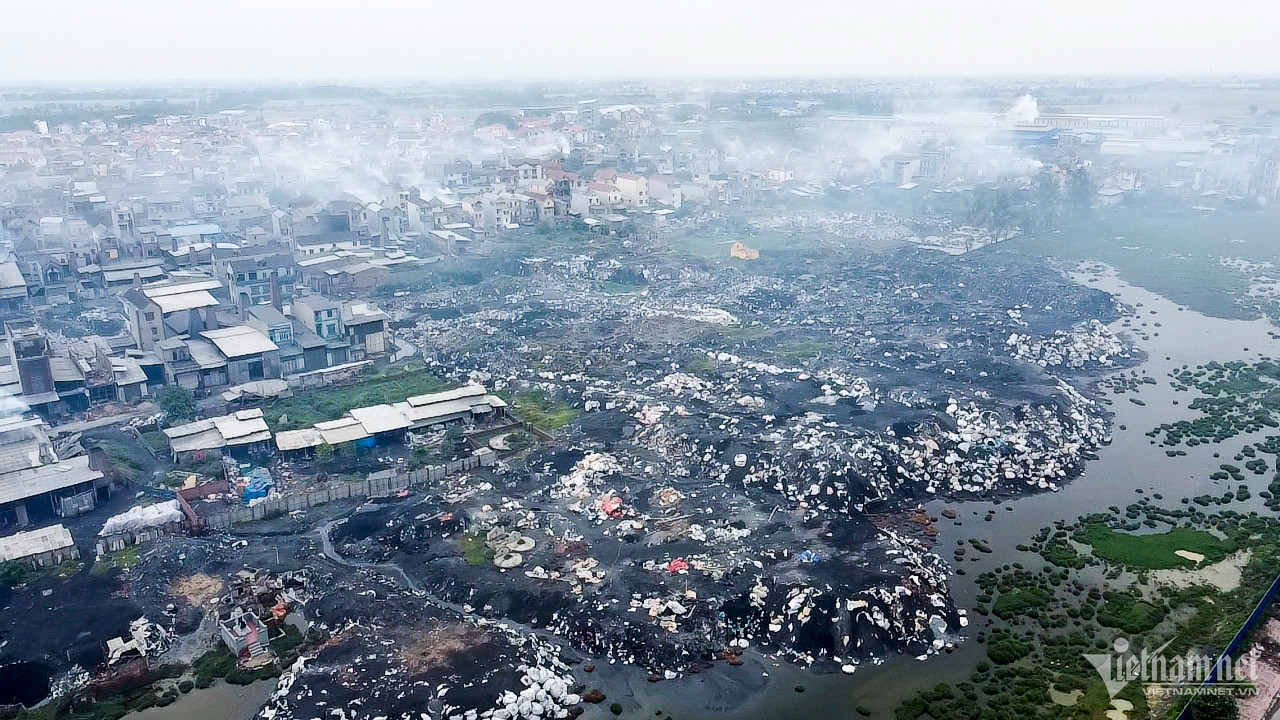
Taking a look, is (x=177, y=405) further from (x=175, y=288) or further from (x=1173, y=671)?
(x=1173, y=671)

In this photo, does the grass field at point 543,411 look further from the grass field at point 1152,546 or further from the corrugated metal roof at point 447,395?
the grass field at point 1152,546

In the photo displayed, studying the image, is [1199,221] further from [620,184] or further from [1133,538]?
[1133,538]

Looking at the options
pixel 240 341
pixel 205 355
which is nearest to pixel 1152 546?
pixel 240 341

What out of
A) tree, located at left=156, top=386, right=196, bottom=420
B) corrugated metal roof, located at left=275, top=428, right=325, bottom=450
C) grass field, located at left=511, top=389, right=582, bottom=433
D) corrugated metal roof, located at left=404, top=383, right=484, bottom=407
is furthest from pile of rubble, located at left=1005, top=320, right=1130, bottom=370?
tree, located at left=156, top=386, right=196, bottom=420

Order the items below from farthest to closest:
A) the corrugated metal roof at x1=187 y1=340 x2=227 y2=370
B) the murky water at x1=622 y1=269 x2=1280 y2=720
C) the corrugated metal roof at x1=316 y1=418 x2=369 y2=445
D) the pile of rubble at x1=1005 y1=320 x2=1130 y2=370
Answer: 1. the pile of rubble at x1=1005 y1=320 x2=1130 y2=370
2. the corrugated metal roof at x1=187 y1=340 x2=227 y2=370
3. the corrugated metal roof at x1=316 y1=418 x2=369 y2=445
4. the murky water at x1=622 y1=269 x2=1280 y2=720

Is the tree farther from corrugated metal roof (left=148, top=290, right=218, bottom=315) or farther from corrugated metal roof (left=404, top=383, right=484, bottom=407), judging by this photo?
corrugated metal roof (left=404, top=383, right=484, bottom=407)

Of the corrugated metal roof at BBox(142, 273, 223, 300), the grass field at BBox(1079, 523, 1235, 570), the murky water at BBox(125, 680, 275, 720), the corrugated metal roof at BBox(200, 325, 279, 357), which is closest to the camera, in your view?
the murky water at BBox(125, 680, 275, 720)

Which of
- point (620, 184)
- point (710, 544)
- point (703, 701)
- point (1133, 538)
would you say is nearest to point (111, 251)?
point (620, 184)
